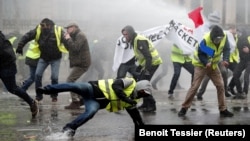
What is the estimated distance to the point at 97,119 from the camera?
9.38 meters

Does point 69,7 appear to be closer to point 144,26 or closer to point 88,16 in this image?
point 88,16

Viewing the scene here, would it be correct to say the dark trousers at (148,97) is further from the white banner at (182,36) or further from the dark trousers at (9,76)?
the white banner at (182,36)

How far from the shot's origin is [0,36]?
29.0 feet

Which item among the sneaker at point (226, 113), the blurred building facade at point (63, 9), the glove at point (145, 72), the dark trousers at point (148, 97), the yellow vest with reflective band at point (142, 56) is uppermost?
the yellow vest with reflective band at point (142, 56)

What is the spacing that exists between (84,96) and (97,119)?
175cm

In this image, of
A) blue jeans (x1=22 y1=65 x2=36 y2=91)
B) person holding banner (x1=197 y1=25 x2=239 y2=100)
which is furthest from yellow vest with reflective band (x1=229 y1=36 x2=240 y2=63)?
blue jeans (x1=22 y1=65 x2=36 y2=91)

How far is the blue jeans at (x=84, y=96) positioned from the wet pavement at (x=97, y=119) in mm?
231

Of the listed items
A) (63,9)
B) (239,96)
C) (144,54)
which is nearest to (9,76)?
(144,54)

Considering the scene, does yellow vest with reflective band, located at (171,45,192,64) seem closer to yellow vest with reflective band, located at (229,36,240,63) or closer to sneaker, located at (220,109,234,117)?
yellow vest with reflective band, located at (229,36,240,63)

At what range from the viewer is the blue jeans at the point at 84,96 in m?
7.52

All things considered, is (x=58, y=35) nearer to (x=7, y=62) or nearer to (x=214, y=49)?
(x=7, y=62)

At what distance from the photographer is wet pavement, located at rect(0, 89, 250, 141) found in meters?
7.79

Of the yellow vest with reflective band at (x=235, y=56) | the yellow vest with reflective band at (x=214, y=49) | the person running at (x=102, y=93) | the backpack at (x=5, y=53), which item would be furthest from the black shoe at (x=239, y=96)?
the backpack at (x=5, y=53)

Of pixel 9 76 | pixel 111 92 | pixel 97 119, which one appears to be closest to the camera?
pixel 111 92
